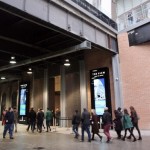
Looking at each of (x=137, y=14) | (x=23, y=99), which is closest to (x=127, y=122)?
(x=137, y=14)

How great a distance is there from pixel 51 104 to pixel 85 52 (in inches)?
288

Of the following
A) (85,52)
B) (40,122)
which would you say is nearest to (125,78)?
(85,52)

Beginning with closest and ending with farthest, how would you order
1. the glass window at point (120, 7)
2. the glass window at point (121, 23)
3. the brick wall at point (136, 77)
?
1. the brick wall at point (136, 77)
2. the glass window at point (121, 23)
3. the glass window at point (120, 7)

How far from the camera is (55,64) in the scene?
24.5 m

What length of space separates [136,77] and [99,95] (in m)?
3.41

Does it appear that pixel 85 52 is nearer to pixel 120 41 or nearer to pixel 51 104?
pixel 120 41

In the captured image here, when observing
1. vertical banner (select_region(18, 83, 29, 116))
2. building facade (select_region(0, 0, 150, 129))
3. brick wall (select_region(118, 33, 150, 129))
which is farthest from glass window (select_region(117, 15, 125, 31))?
vertical banner (select_region(18, 83, 29, 116))

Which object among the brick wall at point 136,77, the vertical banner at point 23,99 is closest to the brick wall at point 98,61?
the brick wall at point 136,77

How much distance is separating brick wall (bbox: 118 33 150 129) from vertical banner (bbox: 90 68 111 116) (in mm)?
1344

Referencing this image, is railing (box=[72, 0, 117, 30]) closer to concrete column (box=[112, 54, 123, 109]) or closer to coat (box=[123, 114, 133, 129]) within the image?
concrete column (box=[112, 54, 123, 109])

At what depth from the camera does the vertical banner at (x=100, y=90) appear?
1820cm

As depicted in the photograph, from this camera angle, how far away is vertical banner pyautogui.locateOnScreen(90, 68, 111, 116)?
18.2m

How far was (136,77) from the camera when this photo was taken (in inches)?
680

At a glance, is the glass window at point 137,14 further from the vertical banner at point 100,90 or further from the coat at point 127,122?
the coat at point 127,122
